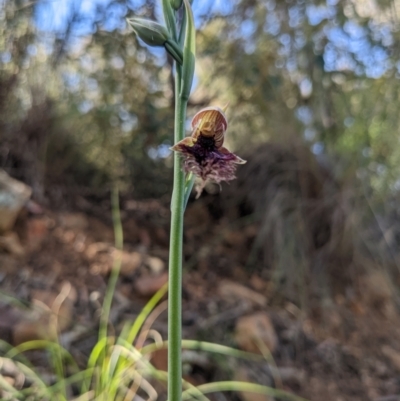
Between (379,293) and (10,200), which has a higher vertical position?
(10,200)

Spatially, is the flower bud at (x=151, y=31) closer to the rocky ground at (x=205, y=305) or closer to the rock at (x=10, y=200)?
the rocky ground at (x=205, y=305)

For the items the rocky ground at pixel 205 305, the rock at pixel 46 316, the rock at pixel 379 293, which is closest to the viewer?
the rock at pixel 46 316

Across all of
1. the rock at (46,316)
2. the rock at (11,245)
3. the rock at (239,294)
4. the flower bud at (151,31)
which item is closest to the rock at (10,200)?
the rock at (11,245)

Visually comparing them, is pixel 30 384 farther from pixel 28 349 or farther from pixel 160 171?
pixel 160 171

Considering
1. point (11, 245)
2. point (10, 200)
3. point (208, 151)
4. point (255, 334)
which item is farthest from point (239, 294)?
point (208, 151)

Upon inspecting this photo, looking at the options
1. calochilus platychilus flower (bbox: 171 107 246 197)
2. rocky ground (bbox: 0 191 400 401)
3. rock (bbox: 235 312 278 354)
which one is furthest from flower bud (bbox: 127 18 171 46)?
rock (bbox: 235 312 278 354)

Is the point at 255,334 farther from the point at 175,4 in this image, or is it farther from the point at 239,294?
the point at 175,4

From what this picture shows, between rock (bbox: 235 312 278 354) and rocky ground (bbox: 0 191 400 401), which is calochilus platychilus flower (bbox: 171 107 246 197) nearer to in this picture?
rocky ground (bbox: 0 191 400 401)
